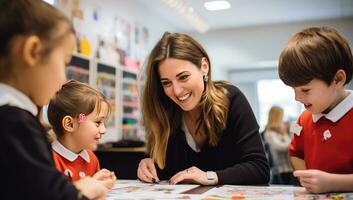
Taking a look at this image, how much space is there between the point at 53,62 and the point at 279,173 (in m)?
3.66

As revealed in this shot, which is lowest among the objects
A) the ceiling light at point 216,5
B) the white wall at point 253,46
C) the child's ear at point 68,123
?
the child's ear at point 68,123

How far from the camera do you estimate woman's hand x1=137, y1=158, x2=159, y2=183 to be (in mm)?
1300

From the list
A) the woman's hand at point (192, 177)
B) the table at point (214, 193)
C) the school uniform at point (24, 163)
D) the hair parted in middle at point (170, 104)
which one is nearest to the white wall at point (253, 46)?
the hair parted in middle at point (170, 104)

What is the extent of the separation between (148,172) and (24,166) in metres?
0.81

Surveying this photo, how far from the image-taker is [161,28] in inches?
210

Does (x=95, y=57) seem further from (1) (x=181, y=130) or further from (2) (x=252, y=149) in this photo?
(2) (x=252, y=149)

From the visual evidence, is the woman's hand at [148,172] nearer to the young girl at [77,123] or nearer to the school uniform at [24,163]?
the young girl at [77,123]

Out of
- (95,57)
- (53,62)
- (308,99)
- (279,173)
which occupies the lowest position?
(279,173)

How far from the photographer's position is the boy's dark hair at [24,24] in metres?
0.61

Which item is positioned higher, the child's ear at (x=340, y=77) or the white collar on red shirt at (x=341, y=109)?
the child's ear at (x=340, y=77)

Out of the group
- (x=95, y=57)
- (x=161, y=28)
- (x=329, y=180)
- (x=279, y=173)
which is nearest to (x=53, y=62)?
(x=329, y=180)

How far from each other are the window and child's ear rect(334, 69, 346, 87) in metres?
5.21

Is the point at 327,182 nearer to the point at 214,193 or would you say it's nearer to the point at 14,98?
the point at 214,193

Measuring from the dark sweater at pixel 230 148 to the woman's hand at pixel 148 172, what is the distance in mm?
58
